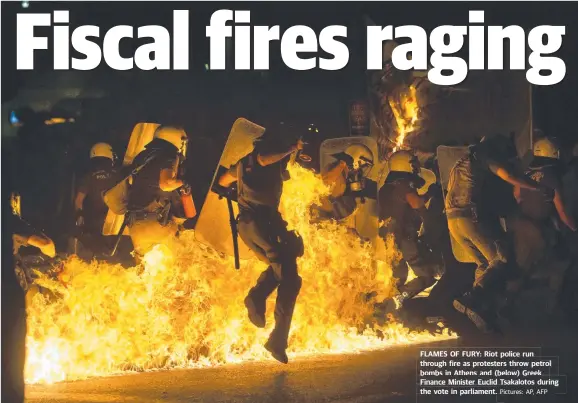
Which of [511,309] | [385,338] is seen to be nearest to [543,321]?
[511,309]

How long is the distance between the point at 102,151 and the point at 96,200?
323mm

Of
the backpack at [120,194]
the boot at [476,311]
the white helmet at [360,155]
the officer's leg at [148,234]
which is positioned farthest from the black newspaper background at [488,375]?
the backpack at [120,194]

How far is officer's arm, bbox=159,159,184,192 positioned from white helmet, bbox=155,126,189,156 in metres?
0.12

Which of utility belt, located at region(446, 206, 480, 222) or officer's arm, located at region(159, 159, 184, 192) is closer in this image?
officer's arm, located at region(159, 159, 184, 192)

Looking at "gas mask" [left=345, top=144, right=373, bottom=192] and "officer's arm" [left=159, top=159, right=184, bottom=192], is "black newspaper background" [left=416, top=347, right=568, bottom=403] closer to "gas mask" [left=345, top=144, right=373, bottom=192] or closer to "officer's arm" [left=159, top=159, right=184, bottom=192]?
"gas mask" [left=345, top=144, right=373, bottom=192]

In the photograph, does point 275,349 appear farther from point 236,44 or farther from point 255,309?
point 236,44

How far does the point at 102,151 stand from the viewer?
557 centimetres

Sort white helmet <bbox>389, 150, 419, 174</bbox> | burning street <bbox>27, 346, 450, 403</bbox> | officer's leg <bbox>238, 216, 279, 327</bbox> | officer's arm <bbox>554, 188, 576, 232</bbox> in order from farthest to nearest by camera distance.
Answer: officer's arm <bbox>554, 188, 576, 232</bbox> → white helmet <bbox>389, 150, 419, 174</bbox> → officer's leg <bbox>238, 216, 279, 327</bbox> → burning street <bbox>27, 346, 450, 403</bbox>

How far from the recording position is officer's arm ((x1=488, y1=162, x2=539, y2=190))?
5.80 m

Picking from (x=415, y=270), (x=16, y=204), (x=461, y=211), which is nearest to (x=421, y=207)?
(x=461, y=211)

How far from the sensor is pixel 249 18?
18.3 feet

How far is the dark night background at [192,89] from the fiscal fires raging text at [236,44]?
40 mm

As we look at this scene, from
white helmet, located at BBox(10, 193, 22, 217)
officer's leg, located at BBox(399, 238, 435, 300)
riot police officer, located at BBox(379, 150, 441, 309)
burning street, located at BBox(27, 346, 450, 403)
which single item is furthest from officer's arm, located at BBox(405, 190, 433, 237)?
white helmet, located at BBox(10, 193, 22, 217)

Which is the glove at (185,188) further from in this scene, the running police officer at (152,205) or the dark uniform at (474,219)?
the dark uniform at (474,219)
